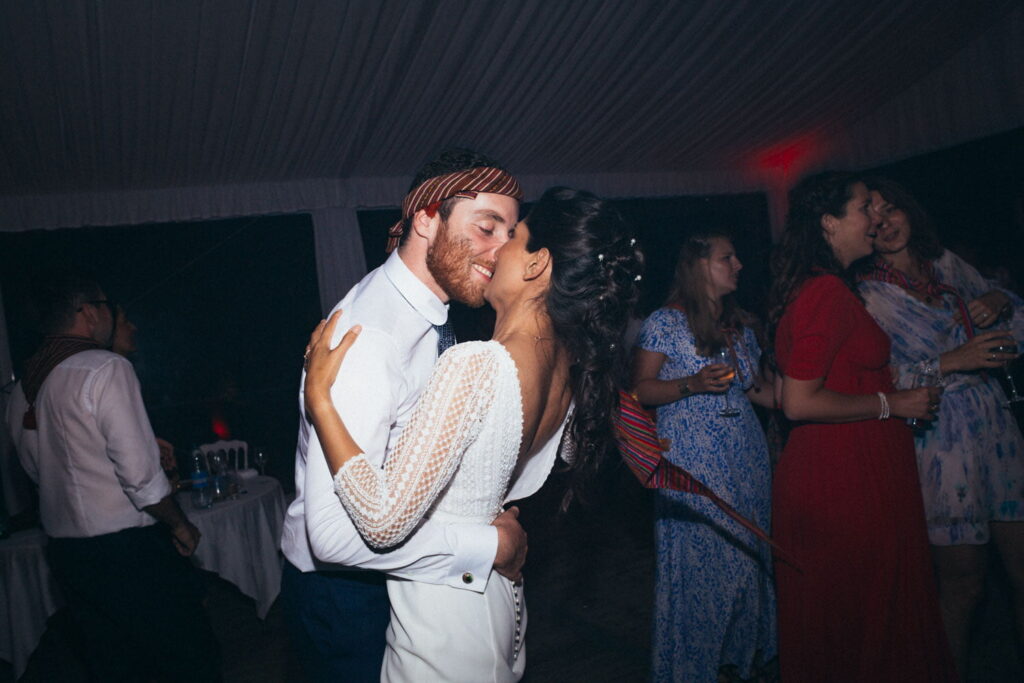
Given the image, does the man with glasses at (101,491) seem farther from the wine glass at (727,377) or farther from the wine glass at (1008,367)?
the wine glass at (1008,367)

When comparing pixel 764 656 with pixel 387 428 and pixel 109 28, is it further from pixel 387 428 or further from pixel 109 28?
pixel 109 28

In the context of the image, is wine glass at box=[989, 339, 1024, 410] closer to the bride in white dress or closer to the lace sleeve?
the bride in white dress

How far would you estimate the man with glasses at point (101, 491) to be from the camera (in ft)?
7.61

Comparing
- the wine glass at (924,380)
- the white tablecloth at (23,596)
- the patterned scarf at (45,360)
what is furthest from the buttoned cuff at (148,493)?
the wine glass at (924,380)

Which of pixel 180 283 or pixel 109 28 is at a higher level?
pixel 109 28

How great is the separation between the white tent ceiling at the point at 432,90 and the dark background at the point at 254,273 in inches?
25.7

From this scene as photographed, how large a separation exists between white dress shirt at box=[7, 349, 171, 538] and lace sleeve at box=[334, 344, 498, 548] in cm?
168

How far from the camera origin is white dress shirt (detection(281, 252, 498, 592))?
1.16 m

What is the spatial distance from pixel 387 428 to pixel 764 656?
2.34 meters

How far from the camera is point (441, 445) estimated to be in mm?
1107

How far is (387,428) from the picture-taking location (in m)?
1.24

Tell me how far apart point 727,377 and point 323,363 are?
1.83 meters

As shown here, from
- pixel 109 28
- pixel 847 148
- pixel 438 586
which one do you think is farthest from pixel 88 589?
pixel 847 148

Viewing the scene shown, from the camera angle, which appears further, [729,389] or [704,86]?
[704,86]
